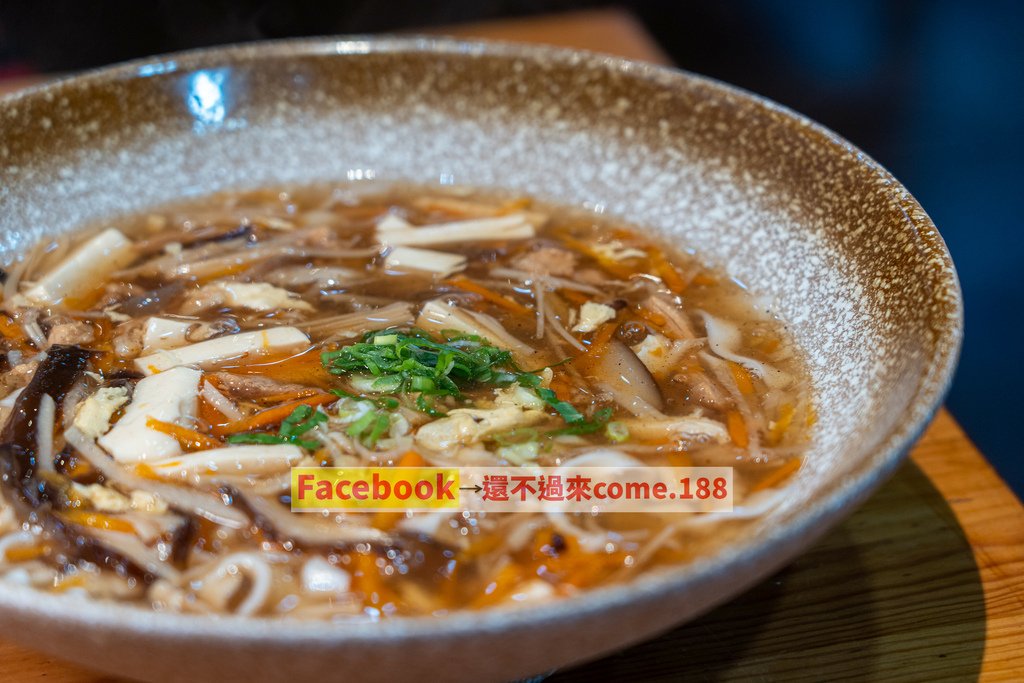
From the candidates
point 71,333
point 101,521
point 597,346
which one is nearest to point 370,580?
point 101,521

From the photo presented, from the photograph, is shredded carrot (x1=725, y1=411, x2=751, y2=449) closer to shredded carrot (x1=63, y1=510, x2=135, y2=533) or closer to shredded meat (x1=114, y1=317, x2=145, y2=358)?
shredded carrot (x1=63, y1=510, x2=135, y2=533)

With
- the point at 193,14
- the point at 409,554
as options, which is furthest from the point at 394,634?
the point at 193,14

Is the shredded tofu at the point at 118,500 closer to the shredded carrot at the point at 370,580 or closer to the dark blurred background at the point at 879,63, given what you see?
the shredded carrot at the point at 370,580

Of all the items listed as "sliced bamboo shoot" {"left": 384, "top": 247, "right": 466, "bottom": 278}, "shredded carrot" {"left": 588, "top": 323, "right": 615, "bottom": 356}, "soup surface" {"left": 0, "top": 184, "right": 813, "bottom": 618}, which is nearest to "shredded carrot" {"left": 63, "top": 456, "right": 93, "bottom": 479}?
"soup surface" {"left": 0, "top": 184, "right": 813, "bottom": 618}

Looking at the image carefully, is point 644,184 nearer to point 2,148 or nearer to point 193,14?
point 2,148

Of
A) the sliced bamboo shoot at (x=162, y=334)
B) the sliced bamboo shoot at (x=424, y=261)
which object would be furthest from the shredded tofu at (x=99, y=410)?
the sliced bamboo shoot at (x=424, y=261)
